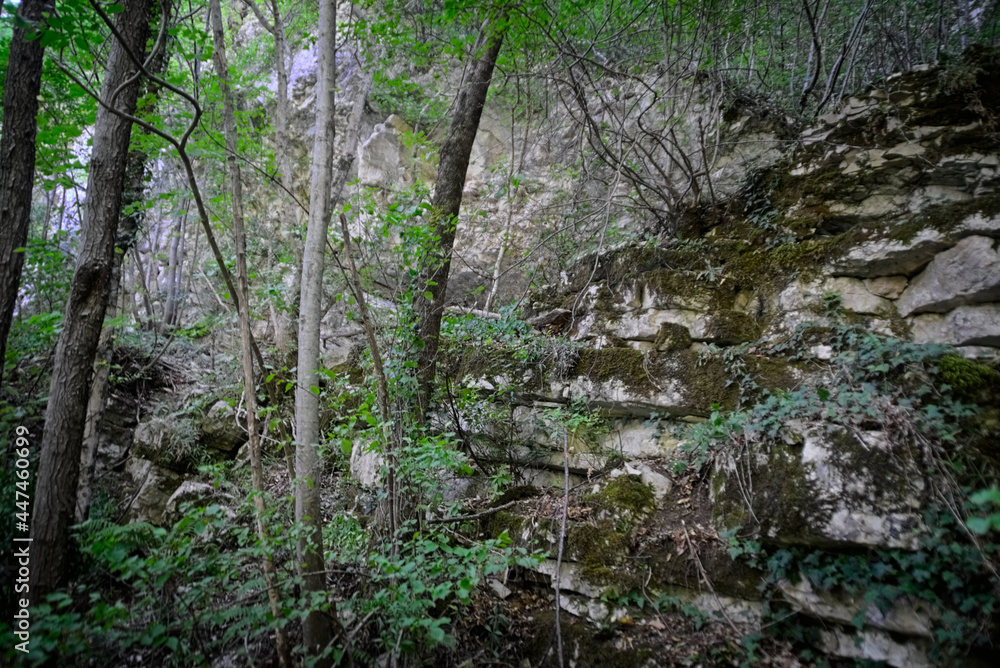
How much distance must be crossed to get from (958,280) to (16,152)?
25.0 ft

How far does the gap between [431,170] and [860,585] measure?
11.5 meters

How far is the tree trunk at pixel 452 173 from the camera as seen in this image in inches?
174

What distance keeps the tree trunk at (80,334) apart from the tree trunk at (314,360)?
4.84ft

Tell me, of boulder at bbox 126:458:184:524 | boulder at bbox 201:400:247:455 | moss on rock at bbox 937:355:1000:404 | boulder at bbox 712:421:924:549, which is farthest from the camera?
boulder at bbox 201:400:247:455

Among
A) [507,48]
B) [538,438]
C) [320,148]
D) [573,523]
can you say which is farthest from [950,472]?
[507,48]

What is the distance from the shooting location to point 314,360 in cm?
322

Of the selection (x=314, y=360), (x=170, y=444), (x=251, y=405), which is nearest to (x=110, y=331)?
(x=170, y=444)

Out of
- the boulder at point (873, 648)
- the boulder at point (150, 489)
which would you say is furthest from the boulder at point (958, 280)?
the boulder at point (150, 489)

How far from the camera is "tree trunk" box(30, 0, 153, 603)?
11.0ft

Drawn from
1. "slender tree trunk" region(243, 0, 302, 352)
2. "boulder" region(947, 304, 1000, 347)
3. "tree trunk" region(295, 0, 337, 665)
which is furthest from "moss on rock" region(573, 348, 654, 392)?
"slender tree trunk" region(243, 0, 302, 352)

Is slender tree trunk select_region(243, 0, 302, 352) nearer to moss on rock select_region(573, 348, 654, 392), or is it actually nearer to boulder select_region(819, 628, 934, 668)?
moss on rock select_region(573, 348, 654, 392)

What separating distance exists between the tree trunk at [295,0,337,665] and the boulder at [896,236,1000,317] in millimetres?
4991

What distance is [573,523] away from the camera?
12.1 feet

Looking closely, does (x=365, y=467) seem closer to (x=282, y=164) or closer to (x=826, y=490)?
(x=826, y=490)
